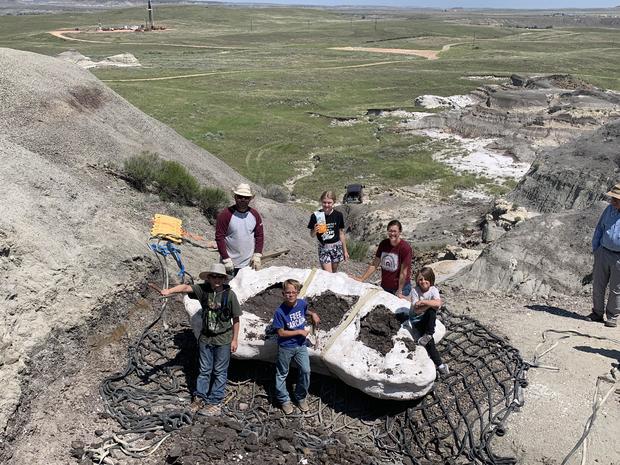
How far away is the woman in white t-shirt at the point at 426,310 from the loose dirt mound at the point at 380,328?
10.1 inches

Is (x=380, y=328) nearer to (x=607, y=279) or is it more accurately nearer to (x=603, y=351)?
(x=603, y=351)

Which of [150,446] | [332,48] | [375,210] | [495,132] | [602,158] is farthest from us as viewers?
[332,48]

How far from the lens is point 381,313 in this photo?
7938 mm

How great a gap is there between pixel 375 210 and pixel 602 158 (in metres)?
8.29

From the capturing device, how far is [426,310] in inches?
292

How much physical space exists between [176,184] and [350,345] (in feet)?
28.3

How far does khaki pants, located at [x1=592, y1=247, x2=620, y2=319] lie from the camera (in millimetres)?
8992

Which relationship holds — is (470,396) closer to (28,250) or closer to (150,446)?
(150,446)

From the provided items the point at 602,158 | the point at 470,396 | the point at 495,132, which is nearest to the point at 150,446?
the point at 470,396

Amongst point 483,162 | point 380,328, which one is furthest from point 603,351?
point 483,162

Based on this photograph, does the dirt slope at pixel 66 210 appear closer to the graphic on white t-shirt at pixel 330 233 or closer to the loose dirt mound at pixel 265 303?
the loose dirt mound at pixel 265 303

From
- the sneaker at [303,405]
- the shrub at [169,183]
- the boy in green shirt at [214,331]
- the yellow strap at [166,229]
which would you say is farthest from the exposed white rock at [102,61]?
the sneaker at [303,405]

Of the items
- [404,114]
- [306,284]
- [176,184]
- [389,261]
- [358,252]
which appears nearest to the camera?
[306,284]

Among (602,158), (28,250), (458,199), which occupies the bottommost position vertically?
(458,199)
